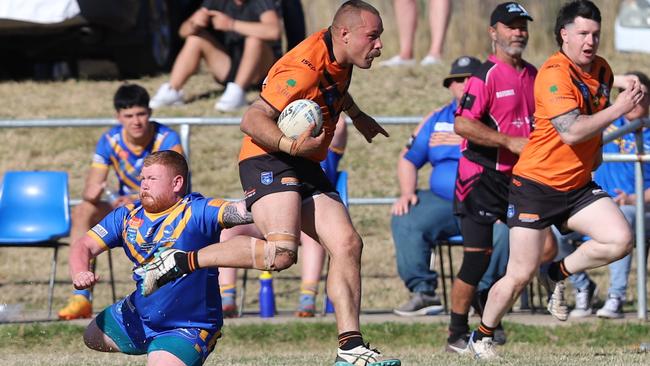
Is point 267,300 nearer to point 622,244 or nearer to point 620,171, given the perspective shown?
point 620,171

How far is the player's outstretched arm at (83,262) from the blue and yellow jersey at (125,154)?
13.6ft

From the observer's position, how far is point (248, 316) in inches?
437

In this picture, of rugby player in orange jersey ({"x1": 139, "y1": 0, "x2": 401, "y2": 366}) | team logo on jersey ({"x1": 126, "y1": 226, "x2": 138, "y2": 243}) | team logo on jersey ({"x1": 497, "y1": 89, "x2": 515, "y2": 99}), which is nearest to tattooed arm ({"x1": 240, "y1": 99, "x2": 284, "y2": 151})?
rugby player in orange jersey ({"x1": 139, "y1": 0, "x2": 401, "y2": 366})

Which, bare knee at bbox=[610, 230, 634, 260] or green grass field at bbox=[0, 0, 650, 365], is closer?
bare knee at bbox=[610, 230, 634, 260]

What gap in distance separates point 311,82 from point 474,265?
92.4 inches

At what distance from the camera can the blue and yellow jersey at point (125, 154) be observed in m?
11.1

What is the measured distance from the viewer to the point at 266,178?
7.27m

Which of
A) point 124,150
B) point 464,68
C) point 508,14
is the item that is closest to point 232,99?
point 124,150

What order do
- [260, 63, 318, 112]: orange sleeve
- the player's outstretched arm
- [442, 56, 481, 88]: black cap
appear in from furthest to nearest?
[442, 56, 481, 88]: black cap → [260, 63, 318, 112]: orange sleeve → the player's outstretched arm

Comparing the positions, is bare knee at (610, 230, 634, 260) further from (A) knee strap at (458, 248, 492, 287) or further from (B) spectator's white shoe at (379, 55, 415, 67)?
(B) spectator's white shoe at (379, 55, 415, 67)

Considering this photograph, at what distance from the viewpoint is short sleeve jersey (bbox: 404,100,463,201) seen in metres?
11.0

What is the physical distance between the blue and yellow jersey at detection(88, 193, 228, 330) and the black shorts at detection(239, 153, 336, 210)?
0.36 meters

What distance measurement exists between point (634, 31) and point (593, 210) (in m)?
9.37

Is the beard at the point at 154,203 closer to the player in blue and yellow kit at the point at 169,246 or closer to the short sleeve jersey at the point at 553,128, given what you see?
the player in blue and yellow kit at the point at 169,246
